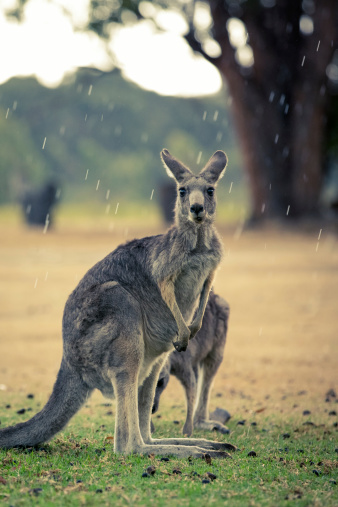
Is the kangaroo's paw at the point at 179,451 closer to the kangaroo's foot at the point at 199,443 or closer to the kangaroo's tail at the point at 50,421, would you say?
the kangaroo's foot at the point at 199,443

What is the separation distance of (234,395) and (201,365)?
1.51 meters

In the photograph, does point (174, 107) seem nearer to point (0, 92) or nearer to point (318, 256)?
point (0, 92)

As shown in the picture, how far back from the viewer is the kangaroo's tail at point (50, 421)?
4.26m

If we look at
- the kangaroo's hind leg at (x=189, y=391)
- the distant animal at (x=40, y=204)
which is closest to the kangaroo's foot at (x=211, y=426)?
the kangaroo's hind leg at (x=189, y=391)

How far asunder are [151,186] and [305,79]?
3130 cm

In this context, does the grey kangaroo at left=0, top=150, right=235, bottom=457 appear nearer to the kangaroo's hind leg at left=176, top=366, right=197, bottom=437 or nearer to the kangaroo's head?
the kangaroo's head

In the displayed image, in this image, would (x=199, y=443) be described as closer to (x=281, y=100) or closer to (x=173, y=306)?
(x=173, y=306)

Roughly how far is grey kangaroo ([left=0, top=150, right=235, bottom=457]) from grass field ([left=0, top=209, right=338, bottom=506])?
23cm

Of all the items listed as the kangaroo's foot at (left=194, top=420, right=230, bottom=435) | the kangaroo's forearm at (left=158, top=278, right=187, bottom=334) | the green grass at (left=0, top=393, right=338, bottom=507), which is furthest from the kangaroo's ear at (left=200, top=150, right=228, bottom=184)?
the kangaroo's foot at (left=194, top=420, right=230, bottom=435)

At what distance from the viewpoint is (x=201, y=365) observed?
5523 millimetres

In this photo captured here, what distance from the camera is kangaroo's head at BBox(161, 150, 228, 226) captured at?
4281 millimetres

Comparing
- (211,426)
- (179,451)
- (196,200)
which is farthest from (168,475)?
(196,200)

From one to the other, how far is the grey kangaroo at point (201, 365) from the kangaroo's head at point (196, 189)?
3.59ft

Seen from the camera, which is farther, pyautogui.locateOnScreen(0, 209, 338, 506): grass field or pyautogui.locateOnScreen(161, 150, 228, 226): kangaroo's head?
pyautogui.locateOnScreen(161, 150, 228, 226): kangaroo's head
